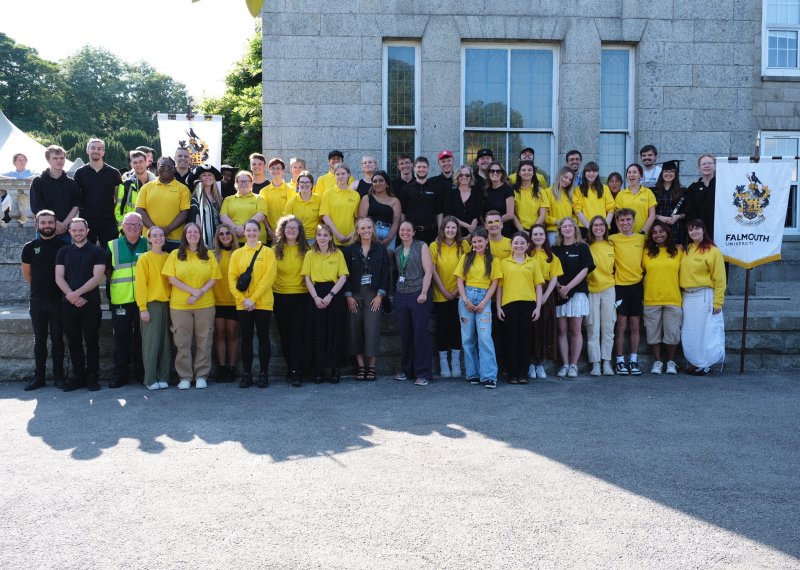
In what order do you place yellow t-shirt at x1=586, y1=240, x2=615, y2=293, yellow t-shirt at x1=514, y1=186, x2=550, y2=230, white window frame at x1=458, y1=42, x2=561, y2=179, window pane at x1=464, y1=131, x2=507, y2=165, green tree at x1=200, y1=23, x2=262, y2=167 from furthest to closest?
green tree at x1=200, y1=23, x2=262, y2=167, window pane at x1=464, y1=131, x2=507, y2=165, white window frame at x1=458, y1=42, x2=561, y2=179, yellow t-shirt at x1=514, y1=186, x2=550, y2=230, yellow t-shirt at x1=586, y1=240, x2=615, y2=293

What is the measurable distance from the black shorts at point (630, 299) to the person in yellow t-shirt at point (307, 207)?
12.7ft

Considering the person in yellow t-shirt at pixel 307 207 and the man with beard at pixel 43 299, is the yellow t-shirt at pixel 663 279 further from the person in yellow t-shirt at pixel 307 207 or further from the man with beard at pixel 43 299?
the man with beard at pixel 43 299

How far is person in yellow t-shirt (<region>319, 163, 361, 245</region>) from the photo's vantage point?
353 inches

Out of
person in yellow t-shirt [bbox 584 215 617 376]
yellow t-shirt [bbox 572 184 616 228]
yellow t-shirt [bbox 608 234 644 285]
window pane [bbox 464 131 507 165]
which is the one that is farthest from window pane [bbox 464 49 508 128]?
person in yellow t-shirt [bbox 584 215 617 376]

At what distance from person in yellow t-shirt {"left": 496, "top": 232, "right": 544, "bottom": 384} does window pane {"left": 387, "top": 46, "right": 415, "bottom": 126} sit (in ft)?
13.5

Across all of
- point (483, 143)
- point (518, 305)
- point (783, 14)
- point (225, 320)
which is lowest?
point (225, 320)

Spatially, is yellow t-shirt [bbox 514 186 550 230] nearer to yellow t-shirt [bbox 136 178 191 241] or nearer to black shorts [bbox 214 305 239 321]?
black shorts [bbox 214 305 239 321]

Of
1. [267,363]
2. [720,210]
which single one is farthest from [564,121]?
[267,363]

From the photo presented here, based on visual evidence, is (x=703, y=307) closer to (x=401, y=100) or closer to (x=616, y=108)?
(x=616, y=108)

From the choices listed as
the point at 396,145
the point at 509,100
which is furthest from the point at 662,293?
the point at 396,145

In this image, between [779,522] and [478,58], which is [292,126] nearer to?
[478,58]

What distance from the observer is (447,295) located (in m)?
8.66

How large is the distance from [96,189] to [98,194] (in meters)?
0.07

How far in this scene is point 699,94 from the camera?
11.7 metres
